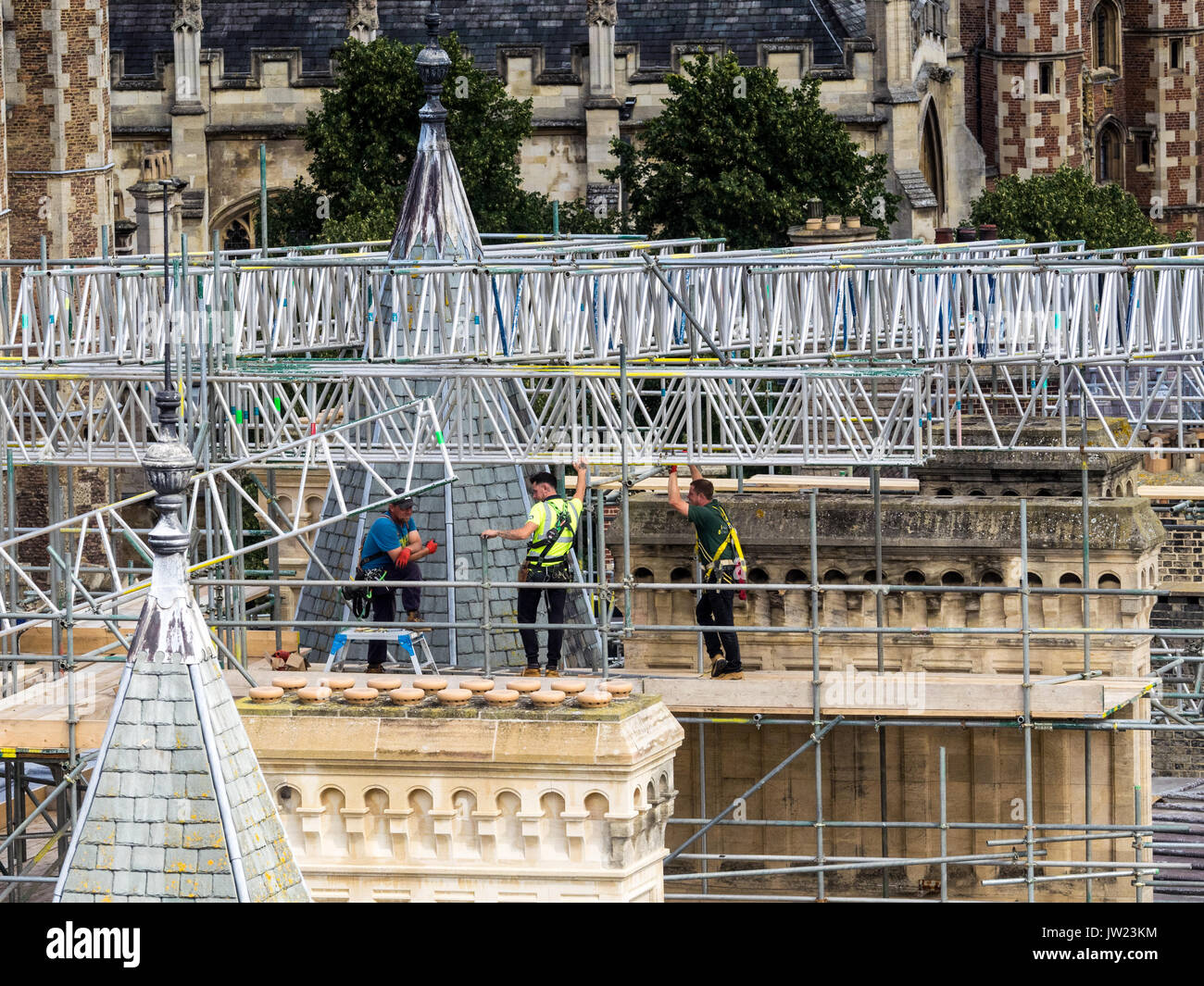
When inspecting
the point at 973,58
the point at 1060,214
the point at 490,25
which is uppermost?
the point at 490,25

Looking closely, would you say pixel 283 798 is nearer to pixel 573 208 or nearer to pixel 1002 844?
pixel 1002 844

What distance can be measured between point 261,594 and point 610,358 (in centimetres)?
1223

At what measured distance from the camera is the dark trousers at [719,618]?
103ft

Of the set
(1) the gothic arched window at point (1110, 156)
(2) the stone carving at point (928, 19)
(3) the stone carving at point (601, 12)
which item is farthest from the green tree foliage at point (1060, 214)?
(1) the gothic arched window at point (1110, 156)

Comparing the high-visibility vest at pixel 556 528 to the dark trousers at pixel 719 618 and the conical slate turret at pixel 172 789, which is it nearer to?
the dark trousers at pixel 719 618

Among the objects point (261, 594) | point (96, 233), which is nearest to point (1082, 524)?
point (261, 594)

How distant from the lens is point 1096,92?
102m

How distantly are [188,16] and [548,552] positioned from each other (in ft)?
165

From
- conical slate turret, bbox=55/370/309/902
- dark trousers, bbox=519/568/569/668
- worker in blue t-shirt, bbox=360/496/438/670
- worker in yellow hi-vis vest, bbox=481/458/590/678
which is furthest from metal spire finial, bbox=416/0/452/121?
conical slate turret, bbox=55/370/309/902

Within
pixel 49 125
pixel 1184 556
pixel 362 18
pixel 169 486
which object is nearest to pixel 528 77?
pixel 362 18

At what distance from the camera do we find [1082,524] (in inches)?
1240

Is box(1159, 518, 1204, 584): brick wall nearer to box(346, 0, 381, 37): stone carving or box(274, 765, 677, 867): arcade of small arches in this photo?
box(274, 765, 677, 867): arcade of small arches

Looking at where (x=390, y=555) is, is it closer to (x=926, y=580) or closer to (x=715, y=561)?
(x=715, y=561)

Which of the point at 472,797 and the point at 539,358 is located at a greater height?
the point at 539,358
